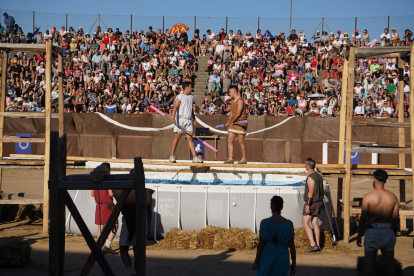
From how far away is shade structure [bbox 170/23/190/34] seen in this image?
27.9 metres

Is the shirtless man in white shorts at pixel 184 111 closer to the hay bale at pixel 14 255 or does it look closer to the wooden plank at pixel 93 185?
the hay bale at pixel 14 255

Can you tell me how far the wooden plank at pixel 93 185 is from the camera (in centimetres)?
464

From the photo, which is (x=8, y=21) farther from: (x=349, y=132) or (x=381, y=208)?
(x=381, y=208)

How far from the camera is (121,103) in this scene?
2333 centimetres

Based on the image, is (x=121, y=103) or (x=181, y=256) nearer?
(x=181, y=256)

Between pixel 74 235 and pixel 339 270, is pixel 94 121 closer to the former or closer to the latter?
pixel 74 235

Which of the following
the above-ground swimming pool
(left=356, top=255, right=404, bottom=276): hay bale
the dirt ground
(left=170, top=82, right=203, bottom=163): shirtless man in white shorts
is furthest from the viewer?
(left=170, top=82, right=203, bottom=163): shirtless man in white shorts

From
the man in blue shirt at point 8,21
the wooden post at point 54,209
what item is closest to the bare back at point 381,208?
the wooden post at point 54,209

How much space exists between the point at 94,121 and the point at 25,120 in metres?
3.44

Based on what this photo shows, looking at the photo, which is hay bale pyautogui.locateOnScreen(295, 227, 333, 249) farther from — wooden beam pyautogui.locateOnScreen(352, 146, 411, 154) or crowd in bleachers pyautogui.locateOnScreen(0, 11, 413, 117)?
crowd in bleachers pyautogui.locateOnScreen(0, 11, 413, 117)

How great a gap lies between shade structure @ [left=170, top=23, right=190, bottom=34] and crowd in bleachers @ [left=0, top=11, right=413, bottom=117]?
0.31 meters

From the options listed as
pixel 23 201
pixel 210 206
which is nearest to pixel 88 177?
pixel 210 206

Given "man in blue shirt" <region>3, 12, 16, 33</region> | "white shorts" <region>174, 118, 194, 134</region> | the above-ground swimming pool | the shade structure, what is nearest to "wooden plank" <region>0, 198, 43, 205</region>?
the above-ground swimming pool

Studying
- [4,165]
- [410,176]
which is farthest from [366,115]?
[4,165]
